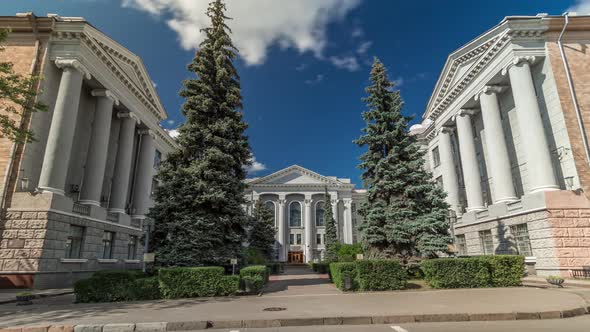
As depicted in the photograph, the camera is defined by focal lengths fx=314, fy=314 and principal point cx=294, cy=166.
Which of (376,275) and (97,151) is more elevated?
(97,151)

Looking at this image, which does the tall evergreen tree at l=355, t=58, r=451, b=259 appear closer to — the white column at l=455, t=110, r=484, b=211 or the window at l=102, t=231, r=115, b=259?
the white column at l=455, t=110, r=484, b=211

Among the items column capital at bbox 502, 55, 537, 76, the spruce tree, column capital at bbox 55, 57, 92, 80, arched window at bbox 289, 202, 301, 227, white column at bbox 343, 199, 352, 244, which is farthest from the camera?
arched window at bbox 289, 202, 301, 227

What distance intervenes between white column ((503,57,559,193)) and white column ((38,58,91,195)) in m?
26.6

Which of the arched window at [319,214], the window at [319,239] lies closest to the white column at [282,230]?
the window at [319,239]

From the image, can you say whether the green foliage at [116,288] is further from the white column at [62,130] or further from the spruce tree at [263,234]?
the spruce tree at [263,234]

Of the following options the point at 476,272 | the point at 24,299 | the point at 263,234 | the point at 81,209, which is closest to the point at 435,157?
the point at 476,272

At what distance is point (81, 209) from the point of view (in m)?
19.1

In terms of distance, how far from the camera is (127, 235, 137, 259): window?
25.6 m

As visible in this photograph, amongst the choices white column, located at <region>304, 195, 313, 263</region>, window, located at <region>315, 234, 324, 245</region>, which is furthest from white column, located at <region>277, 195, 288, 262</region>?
window, located at <region>315, 234, 324, 245</region>

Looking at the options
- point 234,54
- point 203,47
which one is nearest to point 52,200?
point 203,47

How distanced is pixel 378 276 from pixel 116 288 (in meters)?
10.1

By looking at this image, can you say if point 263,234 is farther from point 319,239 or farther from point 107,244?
point 107,244

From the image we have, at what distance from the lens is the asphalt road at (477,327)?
21.4ft

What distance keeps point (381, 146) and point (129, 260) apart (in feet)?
70.4
